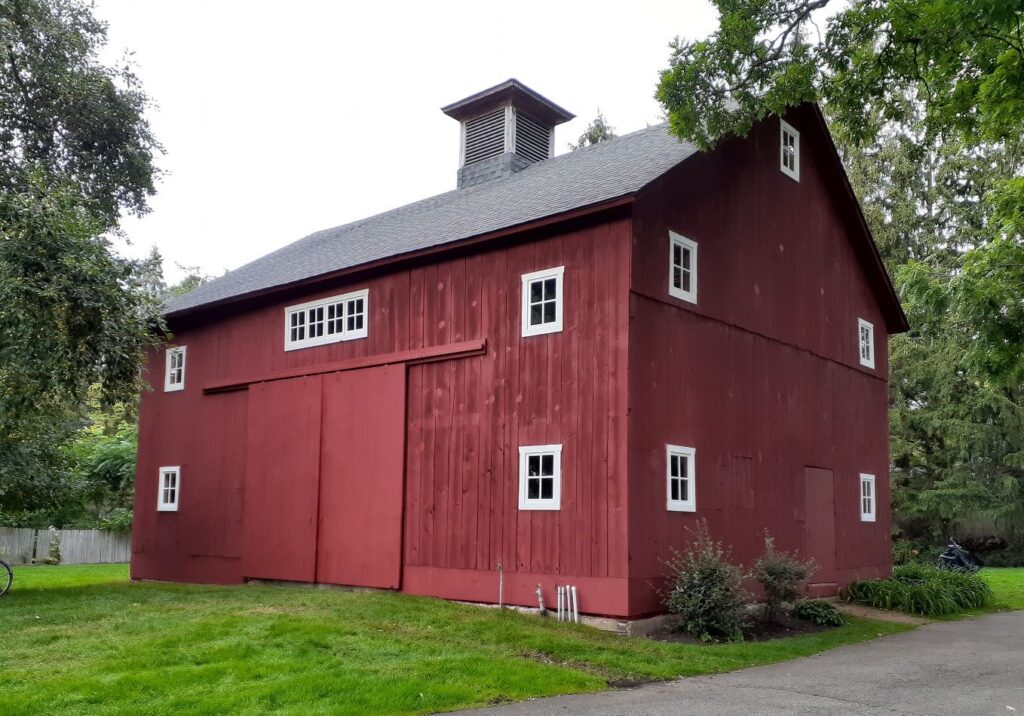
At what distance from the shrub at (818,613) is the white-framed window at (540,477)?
161 inches

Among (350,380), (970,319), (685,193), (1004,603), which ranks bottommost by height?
(1004,603)

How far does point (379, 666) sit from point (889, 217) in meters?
25.5

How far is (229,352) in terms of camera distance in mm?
17547

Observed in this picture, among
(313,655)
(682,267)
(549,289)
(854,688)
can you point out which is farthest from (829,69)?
(313,655)

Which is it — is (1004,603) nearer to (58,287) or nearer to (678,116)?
(678,116)

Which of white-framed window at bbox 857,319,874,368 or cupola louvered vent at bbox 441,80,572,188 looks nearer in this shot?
white-framed window at bbox 857,319,874,368

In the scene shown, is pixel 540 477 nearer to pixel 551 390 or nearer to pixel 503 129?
pixel 551 390

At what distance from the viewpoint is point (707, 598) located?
37.4 feet

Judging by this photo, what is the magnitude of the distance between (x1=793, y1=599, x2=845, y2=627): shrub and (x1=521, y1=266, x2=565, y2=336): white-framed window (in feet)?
17.5

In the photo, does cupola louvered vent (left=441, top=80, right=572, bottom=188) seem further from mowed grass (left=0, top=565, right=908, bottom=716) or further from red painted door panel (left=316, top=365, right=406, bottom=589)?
mowed grass (left=0, top=565, right=908, bottom=716)

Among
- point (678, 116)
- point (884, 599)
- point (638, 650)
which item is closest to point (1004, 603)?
point (884, 599)

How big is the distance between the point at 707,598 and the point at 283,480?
25.3 ft

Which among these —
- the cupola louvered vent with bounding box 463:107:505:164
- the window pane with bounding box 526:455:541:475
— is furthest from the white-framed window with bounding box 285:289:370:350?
the cupola louvered vent with bounding box 463:107:505:164

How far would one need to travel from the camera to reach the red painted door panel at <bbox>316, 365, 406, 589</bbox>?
14.1 m
